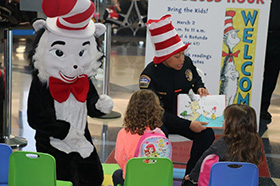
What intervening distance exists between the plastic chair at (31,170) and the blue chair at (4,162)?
160 mm

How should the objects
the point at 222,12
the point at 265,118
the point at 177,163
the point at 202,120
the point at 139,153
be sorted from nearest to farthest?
1. the point at 139,153
2. the point at 202,120
3. the point at 177,163
4. the point at 222,12
5. the point at 265,118

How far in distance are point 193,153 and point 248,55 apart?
1812 millimetres

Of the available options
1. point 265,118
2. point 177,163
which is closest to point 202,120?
point 177,163

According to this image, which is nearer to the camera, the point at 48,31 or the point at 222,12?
the point at 48,31

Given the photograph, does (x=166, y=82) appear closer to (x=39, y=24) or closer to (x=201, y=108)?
(x=201, y=108)

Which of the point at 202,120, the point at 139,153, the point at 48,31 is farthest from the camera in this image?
the point at 202,120

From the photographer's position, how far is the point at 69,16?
3449 mm

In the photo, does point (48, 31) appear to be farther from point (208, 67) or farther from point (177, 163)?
point (208, 67)

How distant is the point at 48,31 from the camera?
3588mm

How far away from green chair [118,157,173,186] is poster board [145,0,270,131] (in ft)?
8.41

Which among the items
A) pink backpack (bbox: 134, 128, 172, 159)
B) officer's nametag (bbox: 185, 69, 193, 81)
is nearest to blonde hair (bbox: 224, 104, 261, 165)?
pink backpack (bbox: 134, 128, 172, 159)

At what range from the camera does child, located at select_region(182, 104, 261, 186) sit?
313 cm

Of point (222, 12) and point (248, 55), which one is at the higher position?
point (222, 12)

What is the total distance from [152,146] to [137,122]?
19 centimetres
